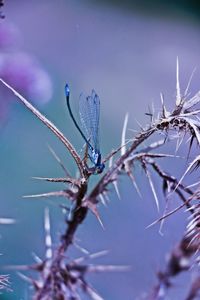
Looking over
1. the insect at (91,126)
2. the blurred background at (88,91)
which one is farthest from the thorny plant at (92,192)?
the blurred background at (88,91)

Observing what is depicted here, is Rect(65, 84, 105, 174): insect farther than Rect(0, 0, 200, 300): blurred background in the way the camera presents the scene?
No

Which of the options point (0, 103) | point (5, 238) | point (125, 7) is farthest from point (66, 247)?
point (125, 7)

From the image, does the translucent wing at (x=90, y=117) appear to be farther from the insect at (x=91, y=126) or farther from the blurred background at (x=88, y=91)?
the blurred background at (x=88, y=91)

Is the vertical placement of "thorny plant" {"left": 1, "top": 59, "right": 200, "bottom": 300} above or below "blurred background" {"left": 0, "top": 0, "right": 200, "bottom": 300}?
below

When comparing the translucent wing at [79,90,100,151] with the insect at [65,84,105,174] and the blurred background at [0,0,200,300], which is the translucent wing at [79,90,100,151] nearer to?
the insect at [65,84,105,174]

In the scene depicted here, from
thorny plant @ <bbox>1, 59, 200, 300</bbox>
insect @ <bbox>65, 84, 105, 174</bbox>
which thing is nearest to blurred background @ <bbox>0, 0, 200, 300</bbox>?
thorny plant @ <bbox>1, 59, 200, 300</bbox>

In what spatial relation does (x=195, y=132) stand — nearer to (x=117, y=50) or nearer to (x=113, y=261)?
(x=113, y=261)

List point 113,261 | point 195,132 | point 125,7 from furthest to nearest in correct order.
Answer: point 125,7 → point 113,261 → point 195,132
